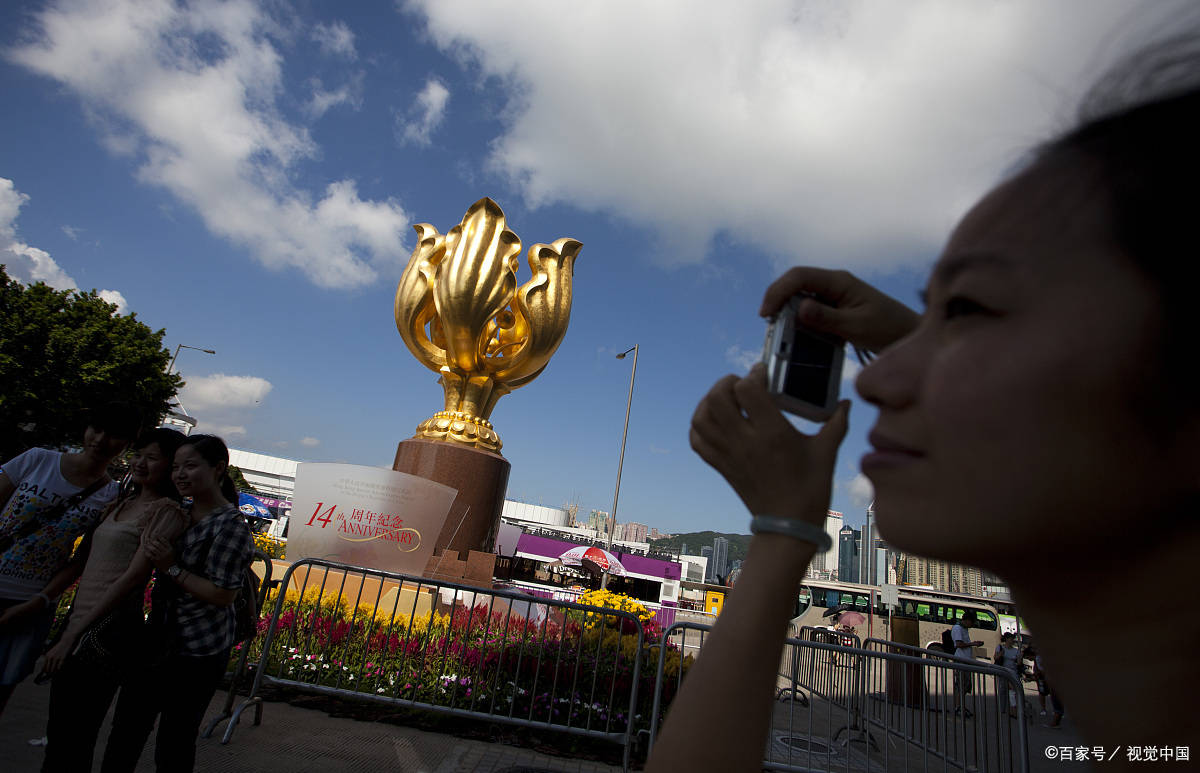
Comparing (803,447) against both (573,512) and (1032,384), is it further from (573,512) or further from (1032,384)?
(573,512)

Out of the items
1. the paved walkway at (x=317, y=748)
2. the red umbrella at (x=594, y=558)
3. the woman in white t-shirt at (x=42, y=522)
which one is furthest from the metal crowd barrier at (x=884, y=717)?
the red umbrella at (x=594, y=558)

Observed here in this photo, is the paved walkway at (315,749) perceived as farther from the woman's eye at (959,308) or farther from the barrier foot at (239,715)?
the woman's eye at (959,308)

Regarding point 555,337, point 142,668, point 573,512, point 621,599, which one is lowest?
point 142,668

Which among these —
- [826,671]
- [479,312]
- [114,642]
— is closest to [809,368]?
[114,642]

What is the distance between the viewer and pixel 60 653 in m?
2.63

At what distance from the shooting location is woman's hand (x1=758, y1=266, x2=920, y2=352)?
997 millimetres

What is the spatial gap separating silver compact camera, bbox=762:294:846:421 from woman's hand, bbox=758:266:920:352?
19 mm

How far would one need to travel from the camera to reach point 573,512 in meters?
72.4

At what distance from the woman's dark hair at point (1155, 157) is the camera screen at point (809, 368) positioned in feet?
1.18

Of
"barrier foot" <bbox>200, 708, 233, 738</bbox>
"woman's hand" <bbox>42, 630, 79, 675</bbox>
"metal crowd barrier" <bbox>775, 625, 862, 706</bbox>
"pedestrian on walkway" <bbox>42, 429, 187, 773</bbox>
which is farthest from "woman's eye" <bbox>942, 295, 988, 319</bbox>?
"metal crowd barrier" <bbox>775, 625, 862, 706</bbox>

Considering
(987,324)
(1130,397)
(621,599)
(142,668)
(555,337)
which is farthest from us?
(555,337)

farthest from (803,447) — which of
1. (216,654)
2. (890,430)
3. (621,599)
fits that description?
(621,599)

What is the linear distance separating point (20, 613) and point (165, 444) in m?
0.96

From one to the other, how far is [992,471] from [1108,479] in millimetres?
85
